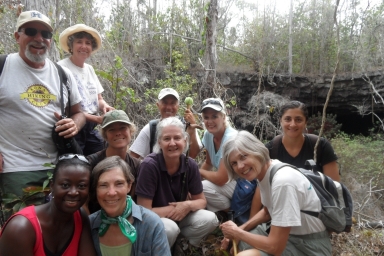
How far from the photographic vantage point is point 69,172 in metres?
2.02

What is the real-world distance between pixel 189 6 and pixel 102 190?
15.8 metres

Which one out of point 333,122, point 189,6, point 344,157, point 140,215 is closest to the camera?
point 140,215

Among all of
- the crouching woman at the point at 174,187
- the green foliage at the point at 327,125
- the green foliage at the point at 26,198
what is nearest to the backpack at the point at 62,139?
the green foliage at the point at 26,198

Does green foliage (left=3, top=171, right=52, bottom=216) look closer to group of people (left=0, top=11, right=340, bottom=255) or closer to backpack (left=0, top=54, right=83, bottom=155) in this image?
group of people (left=0, top=11, right=340, bottom=255)

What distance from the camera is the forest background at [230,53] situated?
19.6 feet

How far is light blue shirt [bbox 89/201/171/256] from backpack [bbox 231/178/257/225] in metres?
1.14

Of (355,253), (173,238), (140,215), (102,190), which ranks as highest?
(102,190)

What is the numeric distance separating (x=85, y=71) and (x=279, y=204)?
2457mm

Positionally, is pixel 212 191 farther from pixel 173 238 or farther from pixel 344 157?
pixel 344 157

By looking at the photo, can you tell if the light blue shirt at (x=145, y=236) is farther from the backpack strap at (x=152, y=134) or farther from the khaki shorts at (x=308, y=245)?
the backpack strap at (x=152, y=134)

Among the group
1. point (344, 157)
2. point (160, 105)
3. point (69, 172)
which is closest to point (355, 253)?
point (160, 105)

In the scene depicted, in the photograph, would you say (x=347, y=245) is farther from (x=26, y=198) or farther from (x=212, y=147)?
(x=26, y=198)

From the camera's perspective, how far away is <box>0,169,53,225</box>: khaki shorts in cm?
248

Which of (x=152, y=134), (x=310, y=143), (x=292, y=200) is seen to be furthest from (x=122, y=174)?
(x=310, y=143)
